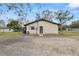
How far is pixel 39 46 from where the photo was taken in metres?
5.69

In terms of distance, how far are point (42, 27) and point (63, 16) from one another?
382 mm

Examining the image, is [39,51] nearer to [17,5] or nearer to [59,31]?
[59,31]

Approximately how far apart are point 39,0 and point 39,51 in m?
0.81

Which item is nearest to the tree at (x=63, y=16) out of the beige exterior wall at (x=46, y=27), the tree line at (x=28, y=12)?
the tree line at (x=28, y=12)

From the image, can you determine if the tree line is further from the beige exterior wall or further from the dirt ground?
the dirt ground

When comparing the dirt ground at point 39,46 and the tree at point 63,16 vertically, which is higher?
the tree at point 63,16

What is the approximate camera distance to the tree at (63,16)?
18.6ft

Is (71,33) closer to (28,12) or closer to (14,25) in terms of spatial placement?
(28,12)

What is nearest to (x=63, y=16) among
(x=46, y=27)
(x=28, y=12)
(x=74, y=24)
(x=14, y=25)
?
(x=74, y=24)

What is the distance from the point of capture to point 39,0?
5.63m

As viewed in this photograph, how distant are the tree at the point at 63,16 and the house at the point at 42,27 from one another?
0.10 meters

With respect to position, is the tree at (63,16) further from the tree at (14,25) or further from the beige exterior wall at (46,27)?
the tree at (14,25)

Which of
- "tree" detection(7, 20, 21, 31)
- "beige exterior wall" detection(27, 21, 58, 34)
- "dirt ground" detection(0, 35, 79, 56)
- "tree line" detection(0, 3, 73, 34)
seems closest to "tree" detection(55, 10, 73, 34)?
"tree line" detection(0, 3, 73, 34)

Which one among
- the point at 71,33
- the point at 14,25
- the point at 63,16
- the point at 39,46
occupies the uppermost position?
the point at 63,16
